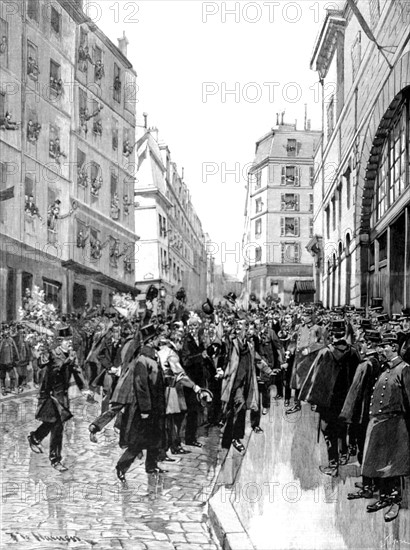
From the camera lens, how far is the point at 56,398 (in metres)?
6.75

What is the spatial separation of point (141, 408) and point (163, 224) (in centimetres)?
222

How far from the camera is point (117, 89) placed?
729cm

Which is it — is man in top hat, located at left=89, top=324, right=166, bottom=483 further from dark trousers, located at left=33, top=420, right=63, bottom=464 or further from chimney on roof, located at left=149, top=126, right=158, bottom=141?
chimney on roof, located at left=149, top=126, right=158, bottom=141

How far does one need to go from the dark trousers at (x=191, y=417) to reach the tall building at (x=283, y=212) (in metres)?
1.54

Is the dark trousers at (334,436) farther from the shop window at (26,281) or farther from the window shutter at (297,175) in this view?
the shop window at (26,281)

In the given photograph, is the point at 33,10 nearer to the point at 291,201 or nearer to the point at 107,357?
the point at 291,201

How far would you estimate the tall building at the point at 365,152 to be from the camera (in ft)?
19.0

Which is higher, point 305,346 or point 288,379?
point 305,346

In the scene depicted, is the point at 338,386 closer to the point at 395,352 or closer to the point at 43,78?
the point at 395,352

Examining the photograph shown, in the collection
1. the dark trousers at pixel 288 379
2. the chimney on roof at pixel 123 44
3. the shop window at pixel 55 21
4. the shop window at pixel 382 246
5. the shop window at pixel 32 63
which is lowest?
the dark trousers at pixel 288 379

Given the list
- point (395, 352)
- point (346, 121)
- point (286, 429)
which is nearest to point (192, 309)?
point (286, 429)

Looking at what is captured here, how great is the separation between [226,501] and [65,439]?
1.92 meters
